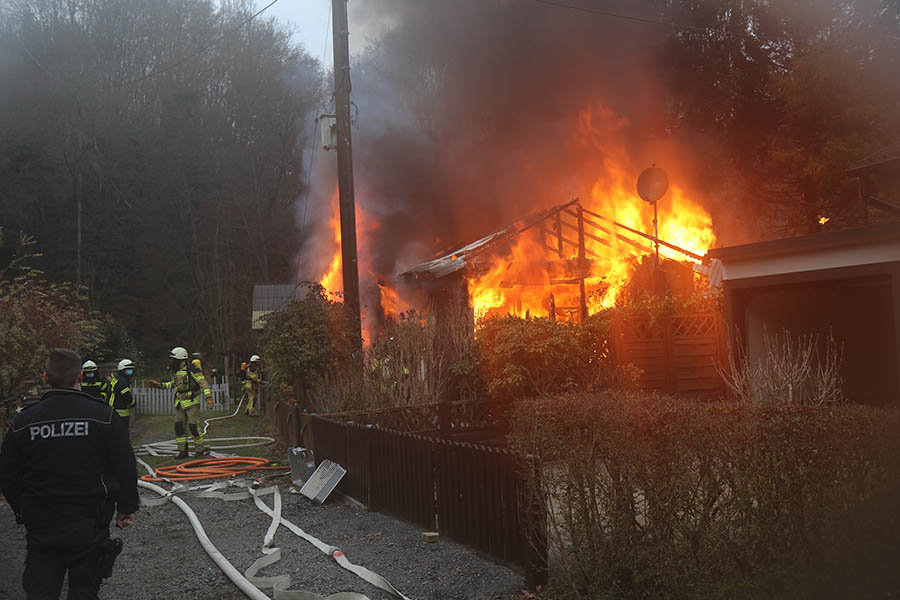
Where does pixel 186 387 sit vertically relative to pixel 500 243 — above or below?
below

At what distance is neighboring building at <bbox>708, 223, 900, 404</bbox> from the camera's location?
8516 millimetres

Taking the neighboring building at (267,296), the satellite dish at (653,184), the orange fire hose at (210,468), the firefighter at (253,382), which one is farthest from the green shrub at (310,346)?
the neighboring building at (267,296)

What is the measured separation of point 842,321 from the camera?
11.6 meters

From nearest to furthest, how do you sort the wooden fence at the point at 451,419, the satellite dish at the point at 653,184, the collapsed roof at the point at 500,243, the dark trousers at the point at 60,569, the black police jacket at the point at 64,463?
the dark trousers at the point at 60,569, the black police jacket at the point at 64,463, the wooden fence at the point at 451,419, the collapsed roof at the point at 500,243, the satellite dish at the point at 653,184

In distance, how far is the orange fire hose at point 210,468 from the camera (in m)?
10.2

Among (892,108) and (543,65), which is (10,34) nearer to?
(543,65)

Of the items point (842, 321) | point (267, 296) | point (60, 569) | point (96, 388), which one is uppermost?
point (267, 296)

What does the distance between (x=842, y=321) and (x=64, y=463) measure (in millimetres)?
11221

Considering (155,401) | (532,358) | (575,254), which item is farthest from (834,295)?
(155,401)

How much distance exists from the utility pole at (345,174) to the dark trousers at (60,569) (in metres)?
7.45

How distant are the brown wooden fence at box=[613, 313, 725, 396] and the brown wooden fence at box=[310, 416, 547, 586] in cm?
459

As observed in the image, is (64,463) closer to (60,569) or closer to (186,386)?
(60,569)

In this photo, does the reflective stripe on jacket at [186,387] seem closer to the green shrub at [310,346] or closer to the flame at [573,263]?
the green shrub at [310,346]

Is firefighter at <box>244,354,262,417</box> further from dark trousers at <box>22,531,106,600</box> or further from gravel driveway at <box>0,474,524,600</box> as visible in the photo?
dark trousers at <box>22,531,106,600</box>
